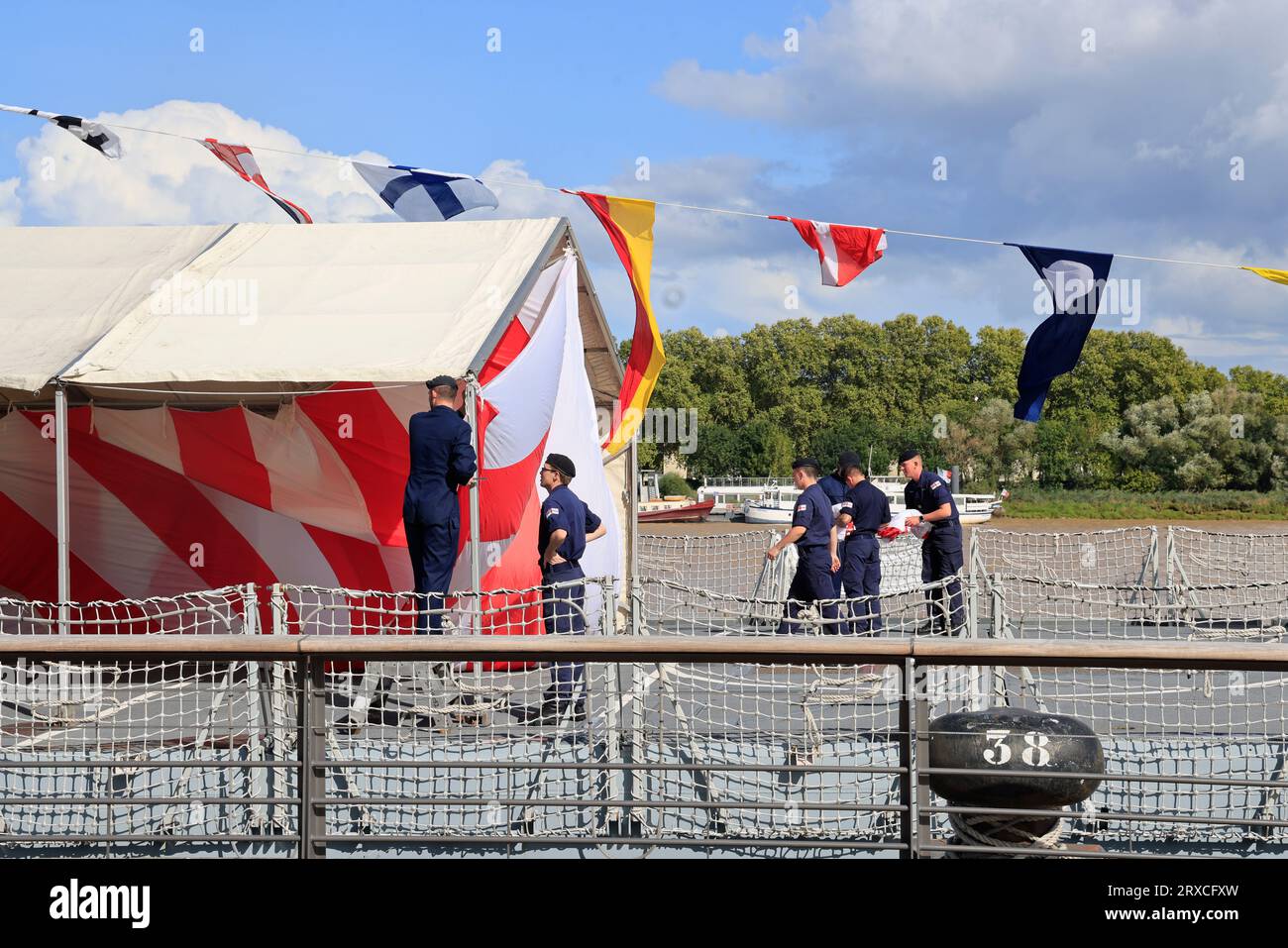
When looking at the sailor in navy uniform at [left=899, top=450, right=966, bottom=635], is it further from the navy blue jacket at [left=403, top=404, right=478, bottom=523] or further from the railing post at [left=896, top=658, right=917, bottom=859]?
the railing post at [left=896, top=658, right=917, bottom=859]

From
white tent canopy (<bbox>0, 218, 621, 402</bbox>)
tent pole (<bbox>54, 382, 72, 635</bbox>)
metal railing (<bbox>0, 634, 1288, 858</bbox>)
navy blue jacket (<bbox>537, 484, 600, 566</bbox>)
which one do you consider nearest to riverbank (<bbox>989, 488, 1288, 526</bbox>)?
white tent canopy (<bbox>0, 218, 621, 402</bbox>)

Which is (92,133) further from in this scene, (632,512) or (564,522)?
(632,512)

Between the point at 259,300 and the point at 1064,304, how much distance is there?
646cm

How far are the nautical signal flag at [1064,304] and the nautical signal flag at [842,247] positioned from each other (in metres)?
1.16

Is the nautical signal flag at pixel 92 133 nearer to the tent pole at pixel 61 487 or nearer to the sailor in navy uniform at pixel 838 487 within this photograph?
the tent pole at pixel 61 487

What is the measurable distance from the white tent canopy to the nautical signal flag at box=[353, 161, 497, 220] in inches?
17.2

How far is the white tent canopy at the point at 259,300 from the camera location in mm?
9492

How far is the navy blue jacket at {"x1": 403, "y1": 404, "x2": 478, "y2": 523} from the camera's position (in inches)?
345

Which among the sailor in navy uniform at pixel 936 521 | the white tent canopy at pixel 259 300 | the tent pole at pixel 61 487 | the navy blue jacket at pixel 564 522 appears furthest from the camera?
the sailor in navy uniform at pixel 936 521

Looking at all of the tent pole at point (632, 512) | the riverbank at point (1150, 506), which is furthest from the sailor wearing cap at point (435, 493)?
the riverbank at point (1150, 506)

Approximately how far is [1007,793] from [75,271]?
32.0 ft

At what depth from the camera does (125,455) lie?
11.5 m

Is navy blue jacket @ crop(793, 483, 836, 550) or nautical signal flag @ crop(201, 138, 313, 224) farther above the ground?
nautical signal flag @ crop(201, 138, 313, 224)
